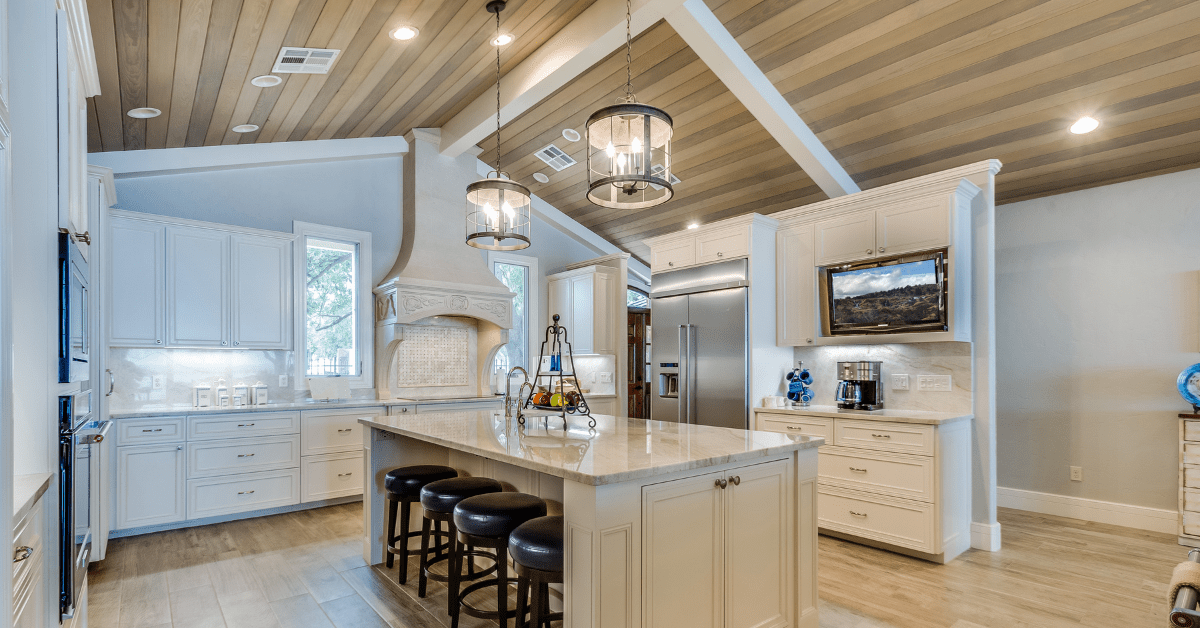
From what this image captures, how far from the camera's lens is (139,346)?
4520 mm

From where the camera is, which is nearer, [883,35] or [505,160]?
[883,35]

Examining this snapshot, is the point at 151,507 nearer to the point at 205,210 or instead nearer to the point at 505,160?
the point at 205,210

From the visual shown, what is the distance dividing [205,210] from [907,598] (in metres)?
5.63

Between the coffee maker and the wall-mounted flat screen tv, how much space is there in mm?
252

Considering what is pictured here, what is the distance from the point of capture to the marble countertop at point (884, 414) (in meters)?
3.89

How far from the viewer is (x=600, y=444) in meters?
2.62

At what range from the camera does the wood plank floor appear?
9.65 ft

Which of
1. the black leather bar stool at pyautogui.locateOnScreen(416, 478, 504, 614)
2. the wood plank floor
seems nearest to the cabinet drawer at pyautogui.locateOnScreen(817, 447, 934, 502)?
the wood plank floor

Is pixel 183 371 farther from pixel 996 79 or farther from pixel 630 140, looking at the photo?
pixel 996 79

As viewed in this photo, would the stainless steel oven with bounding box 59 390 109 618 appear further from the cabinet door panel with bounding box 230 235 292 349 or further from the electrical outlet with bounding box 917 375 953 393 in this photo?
the electrical outlet with bounding box 917 375 953 393

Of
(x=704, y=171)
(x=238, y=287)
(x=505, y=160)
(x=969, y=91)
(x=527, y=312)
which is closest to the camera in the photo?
(x=969, y=91)

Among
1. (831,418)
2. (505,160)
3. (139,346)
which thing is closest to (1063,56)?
(831,418)

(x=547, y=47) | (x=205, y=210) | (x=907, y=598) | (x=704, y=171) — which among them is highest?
(x=547, y=47)

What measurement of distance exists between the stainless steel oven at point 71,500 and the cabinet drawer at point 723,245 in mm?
4146
